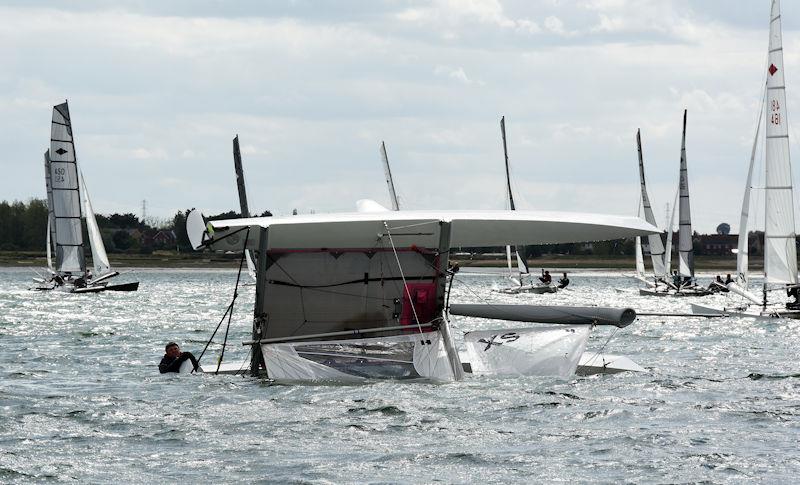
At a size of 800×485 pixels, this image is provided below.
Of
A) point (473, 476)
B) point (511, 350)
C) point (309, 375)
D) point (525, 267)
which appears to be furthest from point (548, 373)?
point (525, 267)

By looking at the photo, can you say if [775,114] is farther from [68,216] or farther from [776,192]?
[68,216]

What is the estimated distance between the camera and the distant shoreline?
6014 inches

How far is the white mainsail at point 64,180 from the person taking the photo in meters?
64.1

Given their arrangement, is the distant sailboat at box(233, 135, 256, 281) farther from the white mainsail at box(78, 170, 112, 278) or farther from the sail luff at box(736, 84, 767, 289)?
the sail luff at box(736, 84, 767, 289)

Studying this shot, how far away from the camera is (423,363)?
20.7 meters

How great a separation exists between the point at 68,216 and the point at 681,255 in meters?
34.4

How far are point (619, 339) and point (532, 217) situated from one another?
15.7 meters

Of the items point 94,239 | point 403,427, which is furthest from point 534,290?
point 403,427

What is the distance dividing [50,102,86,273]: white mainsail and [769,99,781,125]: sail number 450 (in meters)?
36.3

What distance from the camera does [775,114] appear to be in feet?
146

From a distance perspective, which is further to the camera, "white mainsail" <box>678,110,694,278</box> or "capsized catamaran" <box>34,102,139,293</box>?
"white mainsail" <box>678,110,694,278</box>

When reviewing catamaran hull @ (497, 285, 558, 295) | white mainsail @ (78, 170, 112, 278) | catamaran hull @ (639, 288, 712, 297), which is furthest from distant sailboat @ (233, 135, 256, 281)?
catamaran hull @ (639, 288, 712, 297)

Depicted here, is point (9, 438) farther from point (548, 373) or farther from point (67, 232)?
point (67, 232)

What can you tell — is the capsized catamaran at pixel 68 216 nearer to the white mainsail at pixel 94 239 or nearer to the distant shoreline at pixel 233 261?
the white mainsail at pixel 94 239
